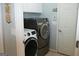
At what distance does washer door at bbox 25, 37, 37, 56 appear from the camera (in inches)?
80.3

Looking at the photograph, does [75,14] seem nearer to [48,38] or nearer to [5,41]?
[48,38]

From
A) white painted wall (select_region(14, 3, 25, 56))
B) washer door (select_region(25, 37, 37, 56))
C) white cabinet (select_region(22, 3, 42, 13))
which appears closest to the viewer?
white painted wall (select_region(14, 3, 25, 56))

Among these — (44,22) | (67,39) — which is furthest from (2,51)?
(67,39)

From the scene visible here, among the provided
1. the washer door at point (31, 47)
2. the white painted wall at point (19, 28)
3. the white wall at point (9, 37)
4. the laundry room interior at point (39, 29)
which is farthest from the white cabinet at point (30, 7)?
the washer door at point (31, 47)

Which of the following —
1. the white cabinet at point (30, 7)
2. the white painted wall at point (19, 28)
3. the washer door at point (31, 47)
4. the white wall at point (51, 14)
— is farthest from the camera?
the white wall at point (51, 14)

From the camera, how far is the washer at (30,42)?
1974 mm

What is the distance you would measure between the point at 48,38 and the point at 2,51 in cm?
108

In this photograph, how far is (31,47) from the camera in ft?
7.03

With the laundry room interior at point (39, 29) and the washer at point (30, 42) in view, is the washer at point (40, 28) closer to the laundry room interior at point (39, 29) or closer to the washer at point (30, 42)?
the laundry room interior at point (39, 29)

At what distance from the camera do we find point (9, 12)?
182cm

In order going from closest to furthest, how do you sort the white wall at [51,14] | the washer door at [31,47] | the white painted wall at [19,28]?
the white painted wall at [19,28] < the washer door at [31,47] < the white wall at [51,14]

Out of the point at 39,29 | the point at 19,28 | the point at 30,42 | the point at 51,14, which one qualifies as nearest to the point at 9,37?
the point at 19,28

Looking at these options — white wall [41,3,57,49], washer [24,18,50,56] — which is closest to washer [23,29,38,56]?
washer [24,18,50,56]

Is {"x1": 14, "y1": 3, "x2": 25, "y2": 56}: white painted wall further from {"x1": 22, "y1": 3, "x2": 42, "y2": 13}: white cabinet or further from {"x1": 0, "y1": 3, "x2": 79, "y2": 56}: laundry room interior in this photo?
{"x1": 22, "y1": 3, "x2": 42, "y2": 13}: white cabinet
